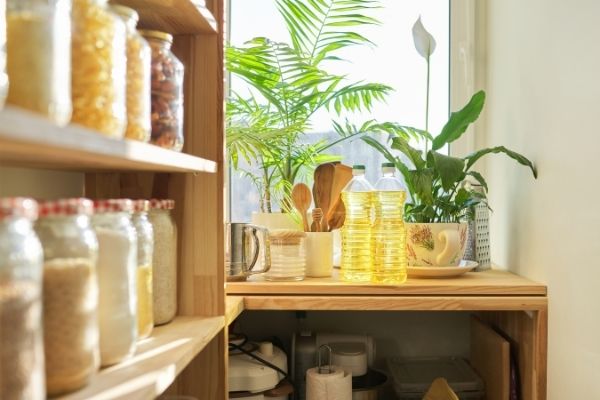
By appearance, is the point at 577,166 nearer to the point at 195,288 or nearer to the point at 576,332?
the point at 576,332

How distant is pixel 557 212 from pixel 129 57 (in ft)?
2.96

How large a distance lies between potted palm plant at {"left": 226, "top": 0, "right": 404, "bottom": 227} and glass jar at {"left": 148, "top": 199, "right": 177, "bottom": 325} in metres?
0.57

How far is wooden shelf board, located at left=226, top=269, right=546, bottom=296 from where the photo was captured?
133 centimetres

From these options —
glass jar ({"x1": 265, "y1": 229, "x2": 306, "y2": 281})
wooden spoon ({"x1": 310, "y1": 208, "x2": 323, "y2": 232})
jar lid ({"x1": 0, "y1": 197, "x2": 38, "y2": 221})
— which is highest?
jar lid ({"x1": 0, "y1": 197, "x2": 38, "y2": 221})

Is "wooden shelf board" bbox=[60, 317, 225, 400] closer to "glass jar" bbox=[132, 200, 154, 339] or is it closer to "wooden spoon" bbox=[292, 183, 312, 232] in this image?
"glass jar" bbox=[132, 200, 154, 339]

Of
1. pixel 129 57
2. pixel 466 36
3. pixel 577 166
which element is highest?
pixel 466 36

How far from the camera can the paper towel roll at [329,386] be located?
1.40 meters

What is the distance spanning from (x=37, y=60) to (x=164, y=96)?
0.35 m

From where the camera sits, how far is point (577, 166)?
1120 mm

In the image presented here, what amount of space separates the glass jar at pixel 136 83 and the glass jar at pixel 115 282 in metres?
0.10

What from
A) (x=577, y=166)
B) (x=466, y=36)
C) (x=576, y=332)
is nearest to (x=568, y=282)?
(x=576, y=332)

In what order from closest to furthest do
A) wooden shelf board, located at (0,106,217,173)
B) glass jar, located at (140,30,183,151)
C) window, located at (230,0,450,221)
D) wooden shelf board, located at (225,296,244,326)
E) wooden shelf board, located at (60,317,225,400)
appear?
wooden shelf board, located at (0,106,217,173) < wooden shelf board, located at (60,317,225,400) < glass jar, located at (140,30,183,151) < wooden shelf board, located at (225,296,244,326) < window, located at (230,0,450,221)

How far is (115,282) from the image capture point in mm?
743

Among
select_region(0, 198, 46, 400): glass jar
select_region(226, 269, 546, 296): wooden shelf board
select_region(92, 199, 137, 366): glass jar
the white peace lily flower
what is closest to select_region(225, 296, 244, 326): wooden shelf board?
select_region(226, 269, 546, 296): wooden shelf board
